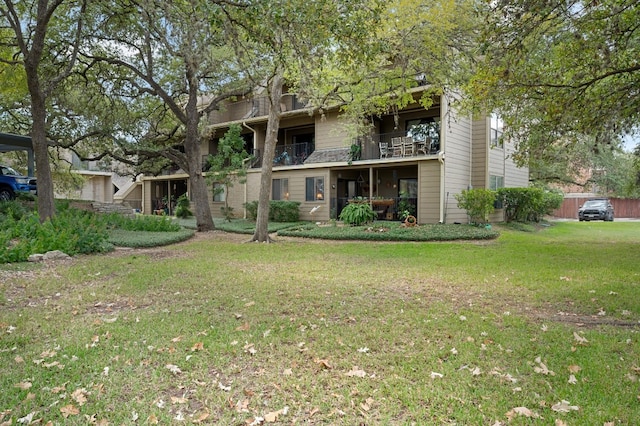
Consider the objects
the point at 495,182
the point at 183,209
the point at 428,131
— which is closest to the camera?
the point at 428,131

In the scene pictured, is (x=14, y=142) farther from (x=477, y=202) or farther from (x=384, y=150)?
(x=477, y=202)

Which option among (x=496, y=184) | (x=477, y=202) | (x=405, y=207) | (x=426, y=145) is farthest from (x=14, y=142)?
(x=496, y=184)

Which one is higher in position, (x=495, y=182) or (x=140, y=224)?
(x=495, y=182)

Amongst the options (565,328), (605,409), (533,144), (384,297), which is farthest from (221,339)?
(533,144)

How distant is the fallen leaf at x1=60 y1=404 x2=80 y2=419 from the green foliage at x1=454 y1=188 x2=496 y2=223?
15092 millimetres

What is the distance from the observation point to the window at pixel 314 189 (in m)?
20.2

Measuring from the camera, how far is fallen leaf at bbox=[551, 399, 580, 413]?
2775 millimetres

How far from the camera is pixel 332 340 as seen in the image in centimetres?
412

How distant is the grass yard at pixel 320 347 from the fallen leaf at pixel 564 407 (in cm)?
1

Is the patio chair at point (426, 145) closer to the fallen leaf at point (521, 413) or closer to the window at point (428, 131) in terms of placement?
the window at point (428, 131)

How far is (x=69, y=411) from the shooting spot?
2.84 m

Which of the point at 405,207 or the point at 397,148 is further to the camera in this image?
the point at 405,207

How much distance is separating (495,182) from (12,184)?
2146 centimetres

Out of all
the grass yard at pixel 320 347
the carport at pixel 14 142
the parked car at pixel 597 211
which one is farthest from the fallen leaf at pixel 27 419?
the parked car at pixel 597 211
